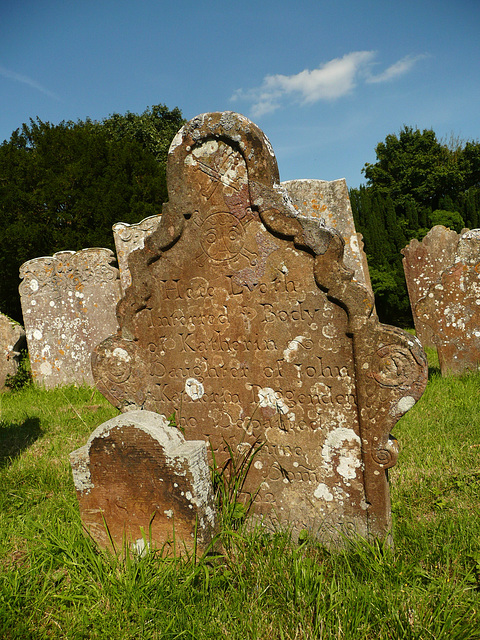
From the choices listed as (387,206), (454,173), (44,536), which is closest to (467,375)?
(44,536)

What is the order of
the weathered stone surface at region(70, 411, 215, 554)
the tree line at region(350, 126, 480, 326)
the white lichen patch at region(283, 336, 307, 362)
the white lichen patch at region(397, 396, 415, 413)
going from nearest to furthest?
the weathered stone surface at region(70, 411, 215, 554) → the white lichen patch at region(397, 396, 415, 413) → the white lichen patch at region(283, 336, 307, 362) → the tree line at region(350, 126, 480, 326)

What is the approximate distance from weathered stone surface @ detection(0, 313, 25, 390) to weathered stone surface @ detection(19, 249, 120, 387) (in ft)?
0.66

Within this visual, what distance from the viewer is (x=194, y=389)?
3186mm

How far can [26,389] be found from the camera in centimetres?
776

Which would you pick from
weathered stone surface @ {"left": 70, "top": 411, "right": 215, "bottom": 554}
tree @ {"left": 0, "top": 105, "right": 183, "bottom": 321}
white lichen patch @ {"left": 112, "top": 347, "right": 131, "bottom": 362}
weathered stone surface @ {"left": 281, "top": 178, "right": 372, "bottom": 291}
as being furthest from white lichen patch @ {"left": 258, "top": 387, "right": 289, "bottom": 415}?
tree @ {"left": 0, "top": 105, "right": 183, "bottom": 321}

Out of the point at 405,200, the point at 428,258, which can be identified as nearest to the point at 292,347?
the point at 428,258

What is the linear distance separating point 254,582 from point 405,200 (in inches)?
787

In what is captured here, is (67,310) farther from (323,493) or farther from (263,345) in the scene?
(323,493)

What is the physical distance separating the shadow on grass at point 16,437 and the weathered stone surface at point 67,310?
6.66ft

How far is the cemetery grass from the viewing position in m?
2.03

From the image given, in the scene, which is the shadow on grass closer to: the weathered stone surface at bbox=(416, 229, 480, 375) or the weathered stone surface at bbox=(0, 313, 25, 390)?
the weathered stone surface at bbox=(0, 313, 25, 390)

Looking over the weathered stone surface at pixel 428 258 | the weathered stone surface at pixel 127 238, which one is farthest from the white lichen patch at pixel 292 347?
the weathered stone surface at pixel 428 258

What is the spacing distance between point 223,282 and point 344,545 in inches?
69.2

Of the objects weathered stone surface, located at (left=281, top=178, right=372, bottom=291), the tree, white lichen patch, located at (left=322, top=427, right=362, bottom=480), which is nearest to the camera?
white lichen patch, located at (left=322, top=427, right=362, bottom=480)
